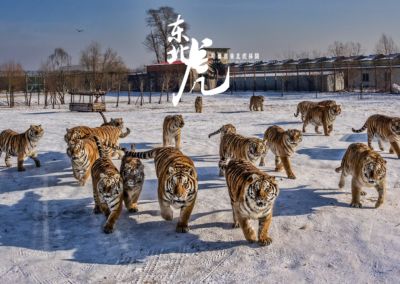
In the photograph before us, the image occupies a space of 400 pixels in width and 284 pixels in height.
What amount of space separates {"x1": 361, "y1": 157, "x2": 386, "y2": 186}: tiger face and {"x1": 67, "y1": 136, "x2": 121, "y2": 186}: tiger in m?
4.07

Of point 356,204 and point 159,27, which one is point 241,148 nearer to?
point 356,204

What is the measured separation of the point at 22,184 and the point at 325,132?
7833 mm

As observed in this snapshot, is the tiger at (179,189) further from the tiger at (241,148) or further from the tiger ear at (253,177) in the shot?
the tiger at (241,148)

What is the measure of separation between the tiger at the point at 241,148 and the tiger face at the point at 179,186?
2039mm

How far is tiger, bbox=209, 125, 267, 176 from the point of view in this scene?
6.83 m

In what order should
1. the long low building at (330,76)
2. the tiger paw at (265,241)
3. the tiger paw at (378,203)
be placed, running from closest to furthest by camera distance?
the tiger paw at (265,241) < the tiger paw at (378,203) < the long low building at (330,76)

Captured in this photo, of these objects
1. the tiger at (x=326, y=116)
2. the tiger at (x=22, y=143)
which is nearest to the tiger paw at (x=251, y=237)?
the tiger at (x=22, y=143)

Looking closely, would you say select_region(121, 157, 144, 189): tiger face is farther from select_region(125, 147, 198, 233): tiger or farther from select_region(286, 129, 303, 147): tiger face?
select_region(286, 129, 303, 147): tiger face

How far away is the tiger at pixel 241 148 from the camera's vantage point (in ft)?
22.4

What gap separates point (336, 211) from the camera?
5777 mm

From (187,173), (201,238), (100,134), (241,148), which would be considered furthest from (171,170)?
(100,134)

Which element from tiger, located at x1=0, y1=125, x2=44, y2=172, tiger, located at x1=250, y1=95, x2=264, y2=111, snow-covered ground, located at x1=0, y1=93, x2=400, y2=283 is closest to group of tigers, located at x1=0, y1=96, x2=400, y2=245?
tiger, located at x1=0, y1=125, x2=44, y2=172

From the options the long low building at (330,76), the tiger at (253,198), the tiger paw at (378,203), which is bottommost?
the tiger paw at (378,203)

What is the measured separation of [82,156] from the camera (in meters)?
6.89
